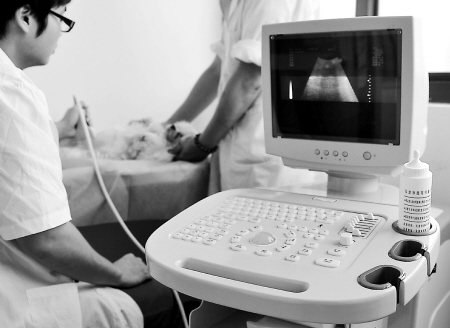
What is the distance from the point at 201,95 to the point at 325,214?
859 mm

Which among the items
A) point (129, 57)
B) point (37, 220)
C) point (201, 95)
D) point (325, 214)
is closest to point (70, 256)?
point (37, 220)

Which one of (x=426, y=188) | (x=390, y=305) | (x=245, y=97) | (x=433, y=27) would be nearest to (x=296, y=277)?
(x=390, y=305)

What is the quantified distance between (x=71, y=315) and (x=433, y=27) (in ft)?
4.21

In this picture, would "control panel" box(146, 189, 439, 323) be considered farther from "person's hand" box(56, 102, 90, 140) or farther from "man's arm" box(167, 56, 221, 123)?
"man's arm" box(167, 56, 221, 123)

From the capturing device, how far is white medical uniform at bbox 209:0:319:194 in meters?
1.18

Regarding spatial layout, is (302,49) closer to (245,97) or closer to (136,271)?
(245,97)

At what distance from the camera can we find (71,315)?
0.93m

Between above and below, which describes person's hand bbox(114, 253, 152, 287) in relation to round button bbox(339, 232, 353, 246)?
below

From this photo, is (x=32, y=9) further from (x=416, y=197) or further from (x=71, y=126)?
(x=416, y=197)

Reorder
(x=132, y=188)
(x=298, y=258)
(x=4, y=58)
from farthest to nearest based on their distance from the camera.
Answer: (x=132, y=188)
(x=4, y=58)
(x=298, y=258)

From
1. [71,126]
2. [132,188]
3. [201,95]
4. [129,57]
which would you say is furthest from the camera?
[129,57]

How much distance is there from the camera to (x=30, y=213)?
2.73ft

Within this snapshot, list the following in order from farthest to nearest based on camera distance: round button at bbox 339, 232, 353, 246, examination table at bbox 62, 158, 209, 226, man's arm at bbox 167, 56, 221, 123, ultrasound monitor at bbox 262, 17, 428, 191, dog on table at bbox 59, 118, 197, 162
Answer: man's arm at bbox 167, 56, 221, 123 → dog on table at bbox 59, 118, 197, 162 → examination table at bbox 62, 158, 209, 226 → ultrasound monitor at bbox 262, 17, 428, 191 → round button at bbox 339, 232, 353, 246

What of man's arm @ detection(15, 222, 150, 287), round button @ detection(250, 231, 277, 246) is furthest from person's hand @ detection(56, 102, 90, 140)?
round button @ detection(250, 231, 277, 246)
